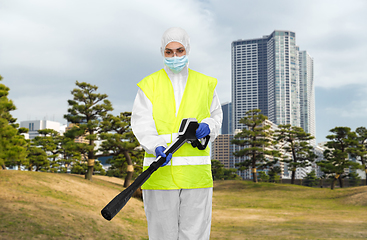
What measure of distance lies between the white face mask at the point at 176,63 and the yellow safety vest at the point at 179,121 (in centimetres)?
9

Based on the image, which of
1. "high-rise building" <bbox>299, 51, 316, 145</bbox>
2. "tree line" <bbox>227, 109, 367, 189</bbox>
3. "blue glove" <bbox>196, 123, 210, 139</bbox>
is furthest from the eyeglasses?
"high-rise building" <bbox>299, 51, 316, 145</bbox>

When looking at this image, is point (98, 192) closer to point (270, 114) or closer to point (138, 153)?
point (138, 153)

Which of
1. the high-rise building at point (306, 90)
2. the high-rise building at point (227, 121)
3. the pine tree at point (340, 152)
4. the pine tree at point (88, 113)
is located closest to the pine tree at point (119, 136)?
the pine tree at point (88, 113)

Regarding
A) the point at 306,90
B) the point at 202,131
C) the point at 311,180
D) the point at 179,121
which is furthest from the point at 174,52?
the point at 306,90

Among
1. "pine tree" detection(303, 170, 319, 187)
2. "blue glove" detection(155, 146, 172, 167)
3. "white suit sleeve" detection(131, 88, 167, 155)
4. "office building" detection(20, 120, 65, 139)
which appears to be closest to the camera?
"blue glove" detection(155, 146, 172, 167)

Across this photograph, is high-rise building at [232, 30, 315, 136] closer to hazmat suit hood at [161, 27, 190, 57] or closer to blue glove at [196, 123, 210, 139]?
hazmat suit hood at [161, 27, 190, 57]

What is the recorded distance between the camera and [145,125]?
213 cm

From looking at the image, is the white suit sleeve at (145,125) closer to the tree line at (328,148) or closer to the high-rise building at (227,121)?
the tree line at (328,148)

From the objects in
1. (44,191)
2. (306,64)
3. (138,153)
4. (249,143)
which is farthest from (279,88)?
(44,191)

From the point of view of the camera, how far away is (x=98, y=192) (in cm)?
1414

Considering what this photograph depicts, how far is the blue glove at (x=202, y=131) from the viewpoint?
80.0 inches

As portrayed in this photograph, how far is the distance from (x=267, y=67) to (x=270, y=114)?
20583 mm

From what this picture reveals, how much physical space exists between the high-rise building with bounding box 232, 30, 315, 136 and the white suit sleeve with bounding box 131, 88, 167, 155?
118255 millimetres

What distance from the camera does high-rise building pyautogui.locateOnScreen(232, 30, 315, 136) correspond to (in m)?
117
